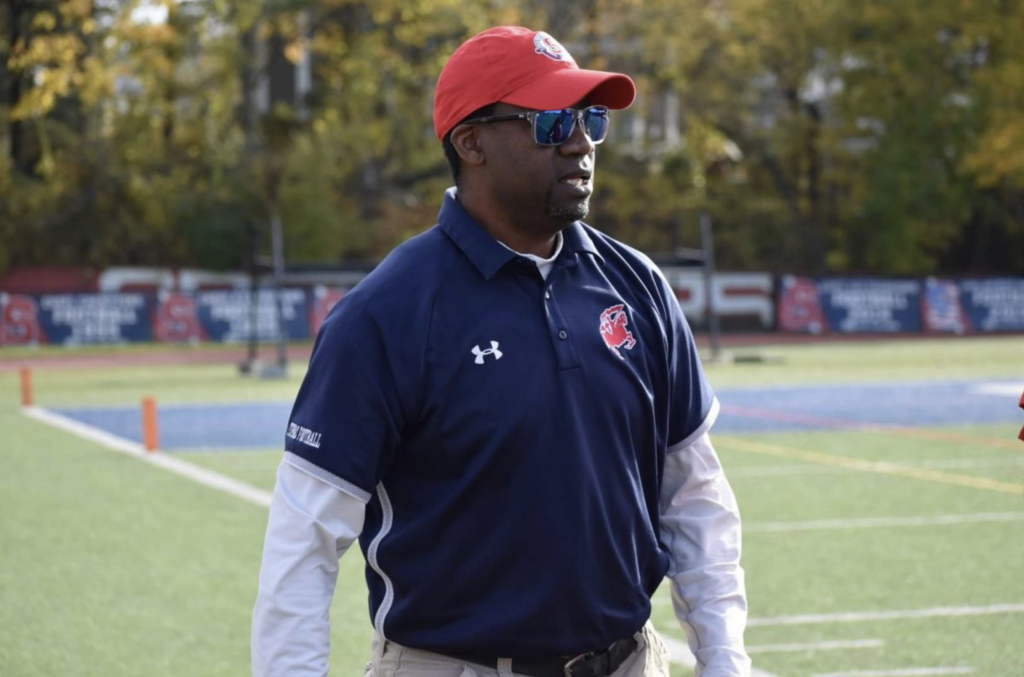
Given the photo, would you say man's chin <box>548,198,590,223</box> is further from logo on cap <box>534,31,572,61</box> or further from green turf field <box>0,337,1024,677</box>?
green turf field <box>0,337,1024,677</box>

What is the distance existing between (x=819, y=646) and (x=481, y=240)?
14.8 feet

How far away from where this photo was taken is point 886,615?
7.68m

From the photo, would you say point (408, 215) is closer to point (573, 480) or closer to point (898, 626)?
point (898, 626)

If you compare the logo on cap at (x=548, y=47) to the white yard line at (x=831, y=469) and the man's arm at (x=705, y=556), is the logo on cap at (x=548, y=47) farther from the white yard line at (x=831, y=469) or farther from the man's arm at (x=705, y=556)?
the white yard line at (x=831, y=469)

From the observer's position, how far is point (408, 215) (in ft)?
153

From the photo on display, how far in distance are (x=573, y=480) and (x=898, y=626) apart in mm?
4891

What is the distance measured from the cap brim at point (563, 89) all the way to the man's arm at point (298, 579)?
0.80 meters

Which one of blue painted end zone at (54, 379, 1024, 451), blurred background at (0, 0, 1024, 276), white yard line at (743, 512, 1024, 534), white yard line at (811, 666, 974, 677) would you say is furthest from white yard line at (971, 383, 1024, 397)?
blurred background at (0, 0, 1024, 276)

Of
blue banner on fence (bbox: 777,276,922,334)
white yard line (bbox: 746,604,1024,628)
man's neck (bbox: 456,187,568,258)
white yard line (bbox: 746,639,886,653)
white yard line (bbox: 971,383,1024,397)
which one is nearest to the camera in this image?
man's neck (bbox: 456,187,568,258)

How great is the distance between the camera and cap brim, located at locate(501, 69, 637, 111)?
9.91 ft

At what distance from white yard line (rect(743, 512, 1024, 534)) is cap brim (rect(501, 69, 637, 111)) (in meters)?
7.38

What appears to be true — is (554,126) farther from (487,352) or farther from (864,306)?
(864,306)

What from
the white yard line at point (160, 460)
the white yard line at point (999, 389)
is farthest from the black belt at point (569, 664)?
the white yard line at point (999, 389)

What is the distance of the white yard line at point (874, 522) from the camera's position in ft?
33.8
